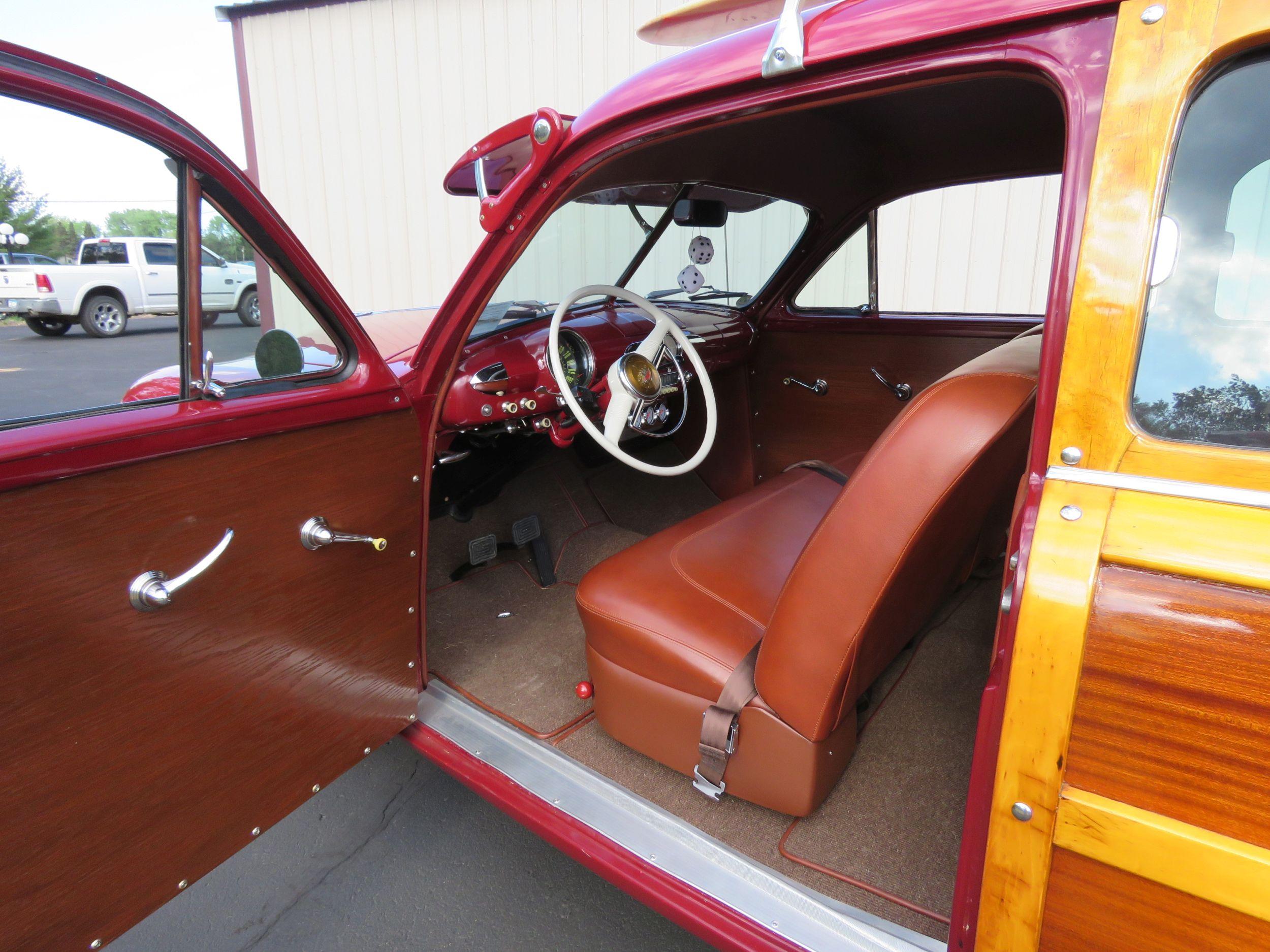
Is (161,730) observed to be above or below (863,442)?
below

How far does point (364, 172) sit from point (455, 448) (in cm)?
549

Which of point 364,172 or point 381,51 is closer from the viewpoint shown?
point 381,51

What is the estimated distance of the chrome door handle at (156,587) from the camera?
1104 mm

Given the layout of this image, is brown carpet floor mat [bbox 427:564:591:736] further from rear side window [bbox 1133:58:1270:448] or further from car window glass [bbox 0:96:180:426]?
rear side window [bbox 1133:58:1270:448]

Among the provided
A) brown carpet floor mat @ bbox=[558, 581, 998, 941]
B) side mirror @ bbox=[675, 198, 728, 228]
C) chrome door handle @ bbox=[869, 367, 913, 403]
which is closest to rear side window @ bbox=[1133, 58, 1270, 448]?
brown carpet floor mat @ bbox=[558, 581, 998, 941]

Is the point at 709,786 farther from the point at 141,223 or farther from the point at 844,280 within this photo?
the point at 844,280

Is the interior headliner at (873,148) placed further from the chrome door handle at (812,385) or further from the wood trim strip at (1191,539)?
the wood trim strip at (1191,539)

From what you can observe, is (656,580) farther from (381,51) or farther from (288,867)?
(381,51)

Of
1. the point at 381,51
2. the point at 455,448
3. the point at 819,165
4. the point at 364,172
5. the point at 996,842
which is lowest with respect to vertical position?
the point at 996,842

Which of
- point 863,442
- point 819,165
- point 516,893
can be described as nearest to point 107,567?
point 516,893

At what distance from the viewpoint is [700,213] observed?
247cm

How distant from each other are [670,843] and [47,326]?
1.32 m

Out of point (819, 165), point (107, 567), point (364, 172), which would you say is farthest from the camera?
point (364, 172)

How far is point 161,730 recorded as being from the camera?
3.83 ft
